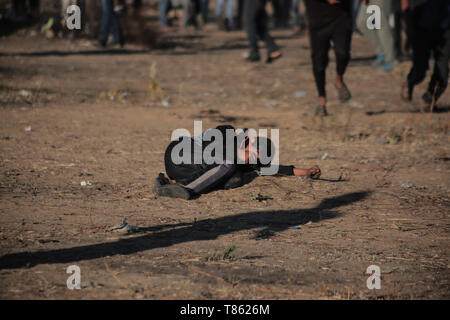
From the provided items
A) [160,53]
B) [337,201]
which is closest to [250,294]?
[337,201]

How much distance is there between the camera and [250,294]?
273 cm

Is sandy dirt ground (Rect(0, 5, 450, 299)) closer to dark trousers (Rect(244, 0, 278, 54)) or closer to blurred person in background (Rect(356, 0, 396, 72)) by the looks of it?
dark trousers (Rect(244, 0, 278, 54))

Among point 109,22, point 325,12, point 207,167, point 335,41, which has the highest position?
point 325,12

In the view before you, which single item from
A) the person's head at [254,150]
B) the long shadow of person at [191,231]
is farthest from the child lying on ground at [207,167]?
the long shadow of person at [191,231]

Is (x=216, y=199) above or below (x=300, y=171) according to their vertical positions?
below

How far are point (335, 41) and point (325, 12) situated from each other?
31 cm

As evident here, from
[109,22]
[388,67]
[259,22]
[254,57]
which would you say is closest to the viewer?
[259,22]

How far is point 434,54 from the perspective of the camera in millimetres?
6617

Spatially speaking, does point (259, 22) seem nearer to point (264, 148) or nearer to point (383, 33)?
point (383, 33)

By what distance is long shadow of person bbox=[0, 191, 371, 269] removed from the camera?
305 centimetres

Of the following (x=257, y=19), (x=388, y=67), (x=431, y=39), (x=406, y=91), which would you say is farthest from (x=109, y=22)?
(x=431, y=39)

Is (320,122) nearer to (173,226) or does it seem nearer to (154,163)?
(154,163)

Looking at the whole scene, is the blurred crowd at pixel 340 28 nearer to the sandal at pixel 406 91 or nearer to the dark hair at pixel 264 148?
the sandal at pixel 406 91

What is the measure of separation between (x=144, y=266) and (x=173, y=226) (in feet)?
2.18
